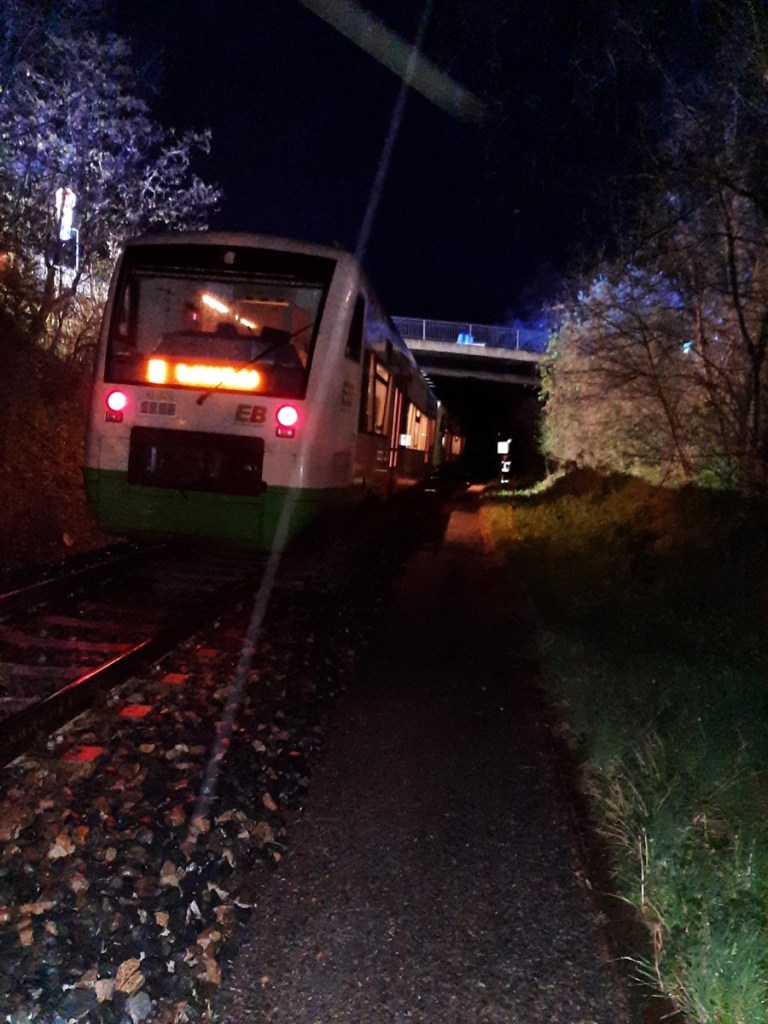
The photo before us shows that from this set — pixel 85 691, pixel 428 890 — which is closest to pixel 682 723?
pixel 428 890

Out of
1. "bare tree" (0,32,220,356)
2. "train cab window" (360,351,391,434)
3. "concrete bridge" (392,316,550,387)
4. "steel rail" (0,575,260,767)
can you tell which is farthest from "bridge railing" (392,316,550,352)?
"steel rail" (0,575,260,767)

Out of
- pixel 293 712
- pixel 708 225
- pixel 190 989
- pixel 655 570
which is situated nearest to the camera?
pixel 190 989

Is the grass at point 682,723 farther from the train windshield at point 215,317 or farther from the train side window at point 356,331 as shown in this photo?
the train windshield at point 215,317

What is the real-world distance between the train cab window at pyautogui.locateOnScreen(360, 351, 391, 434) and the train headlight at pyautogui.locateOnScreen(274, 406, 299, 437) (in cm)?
207

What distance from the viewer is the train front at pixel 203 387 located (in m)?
9.54

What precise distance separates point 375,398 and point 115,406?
4.21 metres

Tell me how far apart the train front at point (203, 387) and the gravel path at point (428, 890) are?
383 centimetres

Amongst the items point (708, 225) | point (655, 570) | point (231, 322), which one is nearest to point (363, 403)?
point (231, 322)

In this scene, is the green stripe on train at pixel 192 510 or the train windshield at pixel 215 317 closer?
the green stripe on train at pixel 192 510

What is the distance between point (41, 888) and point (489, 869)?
1.84 m

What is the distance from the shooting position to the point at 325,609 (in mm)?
8727

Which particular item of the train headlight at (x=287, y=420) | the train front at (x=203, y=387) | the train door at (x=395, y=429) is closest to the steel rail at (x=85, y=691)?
the train front at (x=203, y=387)

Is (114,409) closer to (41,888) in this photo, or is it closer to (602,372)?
(41,888)

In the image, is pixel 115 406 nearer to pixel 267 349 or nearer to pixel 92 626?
pixel 267 349
